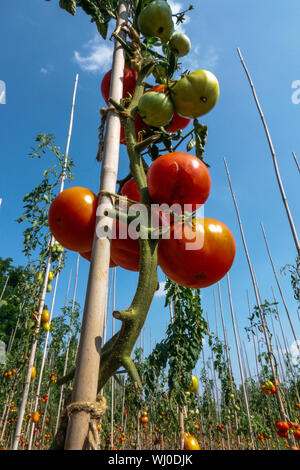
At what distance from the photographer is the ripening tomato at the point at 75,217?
792 mm

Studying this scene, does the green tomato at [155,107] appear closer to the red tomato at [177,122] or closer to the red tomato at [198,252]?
the red tomato at [177,122]

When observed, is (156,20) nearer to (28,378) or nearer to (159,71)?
(159,71)

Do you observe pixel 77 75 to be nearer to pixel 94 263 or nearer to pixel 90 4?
pixel 90 4

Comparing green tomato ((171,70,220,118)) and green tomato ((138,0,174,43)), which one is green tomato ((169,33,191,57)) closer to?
green tomato ((138,0,174,43))

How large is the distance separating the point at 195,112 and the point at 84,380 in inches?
32.4

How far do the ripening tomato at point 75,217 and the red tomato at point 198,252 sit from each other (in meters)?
0.22

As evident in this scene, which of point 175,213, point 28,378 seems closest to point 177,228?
point 175,213

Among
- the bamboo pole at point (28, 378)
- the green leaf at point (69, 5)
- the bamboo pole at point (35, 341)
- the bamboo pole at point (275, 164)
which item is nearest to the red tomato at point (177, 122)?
the green leaf at point (69, 5)

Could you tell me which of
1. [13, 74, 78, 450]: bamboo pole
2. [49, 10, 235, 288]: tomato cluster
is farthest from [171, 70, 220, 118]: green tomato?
[13, 74, 78, 450]: bamboo pole

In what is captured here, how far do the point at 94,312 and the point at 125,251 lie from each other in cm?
31

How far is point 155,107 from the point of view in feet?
2.76

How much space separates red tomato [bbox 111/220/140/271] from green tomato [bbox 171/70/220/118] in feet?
1.50

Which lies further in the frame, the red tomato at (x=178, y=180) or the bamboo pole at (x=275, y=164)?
the bamboo pole at (x=275, y=164)

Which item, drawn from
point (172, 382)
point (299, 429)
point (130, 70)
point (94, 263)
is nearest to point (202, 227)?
point (94, 263)
